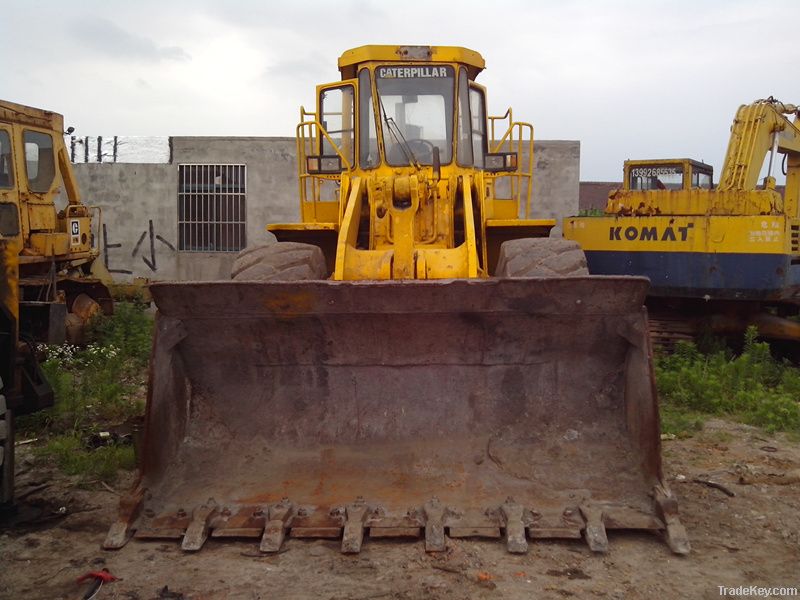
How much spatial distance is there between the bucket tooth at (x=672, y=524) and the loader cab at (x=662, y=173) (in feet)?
42.5

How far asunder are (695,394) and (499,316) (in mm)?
3936

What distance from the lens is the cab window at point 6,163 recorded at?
9570 mm

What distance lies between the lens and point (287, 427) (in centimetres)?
467

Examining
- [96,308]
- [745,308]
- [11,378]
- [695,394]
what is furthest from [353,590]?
[96,308]

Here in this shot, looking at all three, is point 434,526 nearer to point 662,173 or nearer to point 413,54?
point 413,54

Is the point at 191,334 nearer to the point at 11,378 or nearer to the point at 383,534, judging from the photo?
the point at 11,378

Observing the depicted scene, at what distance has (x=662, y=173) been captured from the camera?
17.4 meters

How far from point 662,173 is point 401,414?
14.3 metres

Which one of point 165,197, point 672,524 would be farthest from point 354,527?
point 165,197

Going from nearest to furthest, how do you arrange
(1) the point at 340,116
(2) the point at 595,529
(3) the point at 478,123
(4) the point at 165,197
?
(2) the point at 595,529
(3) the point at 478,123
(1) the point at 340,116
(4) the point at 165,197

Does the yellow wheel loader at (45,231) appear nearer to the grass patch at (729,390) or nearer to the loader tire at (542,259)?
the loader tire at (542,259)

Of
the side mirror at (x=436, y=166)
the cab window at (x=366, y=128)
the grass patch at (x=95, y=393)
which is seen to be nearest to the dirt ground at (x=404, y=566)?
the grass patch at (x=95, y=393)

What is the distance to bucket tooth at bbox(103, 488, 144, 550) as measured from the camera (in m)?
4.09

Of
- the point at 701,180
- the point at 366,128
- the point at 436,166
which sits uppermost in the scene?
the point at 701,180
